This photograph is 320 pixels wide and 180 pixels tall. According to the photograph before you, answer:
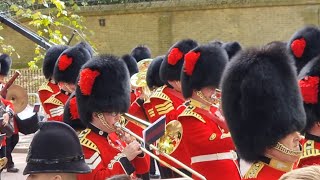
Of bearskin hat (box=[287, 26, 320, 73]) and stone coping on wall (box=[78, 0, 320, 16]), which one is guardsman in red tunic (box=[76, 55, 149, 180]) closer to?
bearskin hat (box=[287, 26, 320, 73])

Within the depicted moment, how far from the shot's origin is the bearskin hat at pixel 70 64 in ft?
20.5

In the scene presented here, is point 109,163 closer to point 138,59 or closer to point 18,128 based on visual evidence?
point 18,128

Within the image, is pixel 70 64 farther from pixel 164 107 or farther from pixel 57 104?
pixel 164 107

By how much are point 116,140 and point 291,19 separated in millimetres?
15221

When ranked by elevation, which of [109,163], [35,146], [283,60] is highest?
[283,60]

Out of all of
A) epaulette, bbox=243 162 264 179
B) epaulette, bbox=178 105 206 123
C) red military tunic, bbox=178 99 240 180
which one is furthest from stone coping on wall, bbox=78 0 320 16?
epaulette, bbox=243 162 264 179

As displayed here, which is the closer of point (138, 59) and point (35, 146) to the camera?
point (35, 146)

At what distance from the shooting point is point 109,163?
12.5 feet

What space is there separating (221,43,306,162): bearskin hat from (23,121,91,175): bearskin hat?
3.01 feet

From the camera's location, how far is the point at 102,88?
415 centimetres

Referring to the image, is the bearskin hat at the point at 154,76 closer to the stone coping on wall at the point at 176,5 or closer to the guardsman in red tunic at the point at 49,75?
the guardsman in red tunic at the point at 49,75

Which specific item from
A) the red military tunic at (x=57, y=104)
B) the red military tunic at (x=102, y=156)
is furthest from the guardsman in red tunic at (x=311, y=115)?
the red military tunic at (x=57, y=104)

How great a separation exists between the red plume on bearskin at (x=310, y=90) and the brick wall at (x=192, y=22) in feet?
48.4

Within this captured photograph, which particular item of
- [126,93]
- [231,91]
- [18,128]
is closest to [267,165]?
[231,91]
